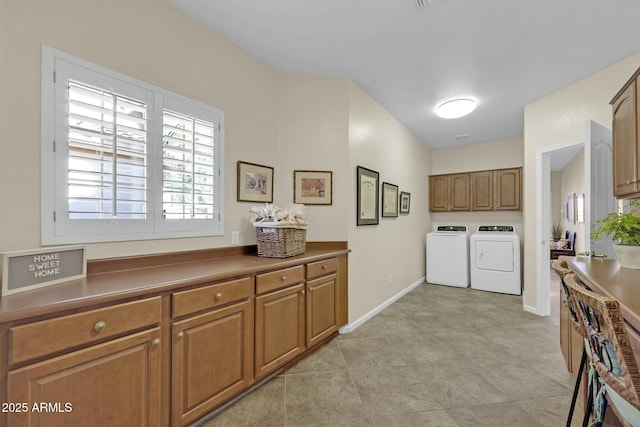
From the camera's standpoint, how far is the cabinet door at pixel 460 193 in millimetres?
5324

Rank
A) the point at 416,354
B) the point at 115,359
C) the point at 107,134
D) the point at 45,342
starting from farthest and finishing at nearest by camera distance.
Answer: the point at 416,354 → the point at 107,134 → the point at 115,359 → the point at 45,342

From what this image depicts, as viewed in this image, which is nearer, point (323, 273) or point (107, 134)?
point (107, 134)

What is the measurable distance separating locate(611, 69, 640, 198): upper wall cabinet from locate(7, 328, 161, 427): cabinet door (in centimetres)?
310

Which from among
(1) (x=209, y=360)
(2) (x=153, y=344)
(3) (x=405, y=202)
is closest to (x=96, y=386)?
(2) (x=153, y=344)

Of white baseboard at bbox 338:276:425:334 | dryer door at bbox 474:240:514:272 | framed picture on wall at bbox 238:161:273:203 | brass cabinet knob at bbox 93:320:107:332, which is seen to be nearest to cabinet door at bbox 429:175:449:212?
dryer door at bbox 474:240:514:272

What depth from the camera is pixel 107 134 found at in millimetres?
1617

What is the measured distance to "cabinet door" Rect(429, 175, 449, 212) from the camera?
5.55 meters

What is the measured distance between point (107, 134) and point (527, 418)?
3.10 metres

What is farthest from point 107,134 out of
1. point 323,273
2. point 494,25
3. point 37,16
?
point 494,25

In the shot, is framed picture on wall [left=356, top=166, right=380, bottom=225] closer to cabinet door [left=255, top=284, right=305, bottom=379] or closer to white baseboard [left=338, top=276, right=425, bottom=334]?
white baseboard [left=338, top=276, right=425, bottom=334]

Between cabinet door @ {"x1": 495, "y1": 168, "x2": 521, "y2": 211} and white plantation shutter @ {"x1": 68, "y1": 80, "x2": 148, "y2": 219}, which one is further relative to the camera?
cabinet door @ {"x1": 495, "y1": 168, "x2": 521, "y2": 211}

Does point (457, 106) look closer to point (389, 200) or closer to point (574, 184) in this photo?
point (389, 200)

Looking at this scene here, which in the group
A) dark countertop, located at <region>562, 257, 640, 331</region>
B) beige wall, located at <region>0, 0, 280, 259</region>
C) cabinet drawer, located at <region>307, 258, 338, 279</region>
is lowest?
cabinet drawer, located at <region>307, 258, 338, 279</region>

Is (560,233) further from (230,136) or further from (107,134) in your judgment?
(107,134)
